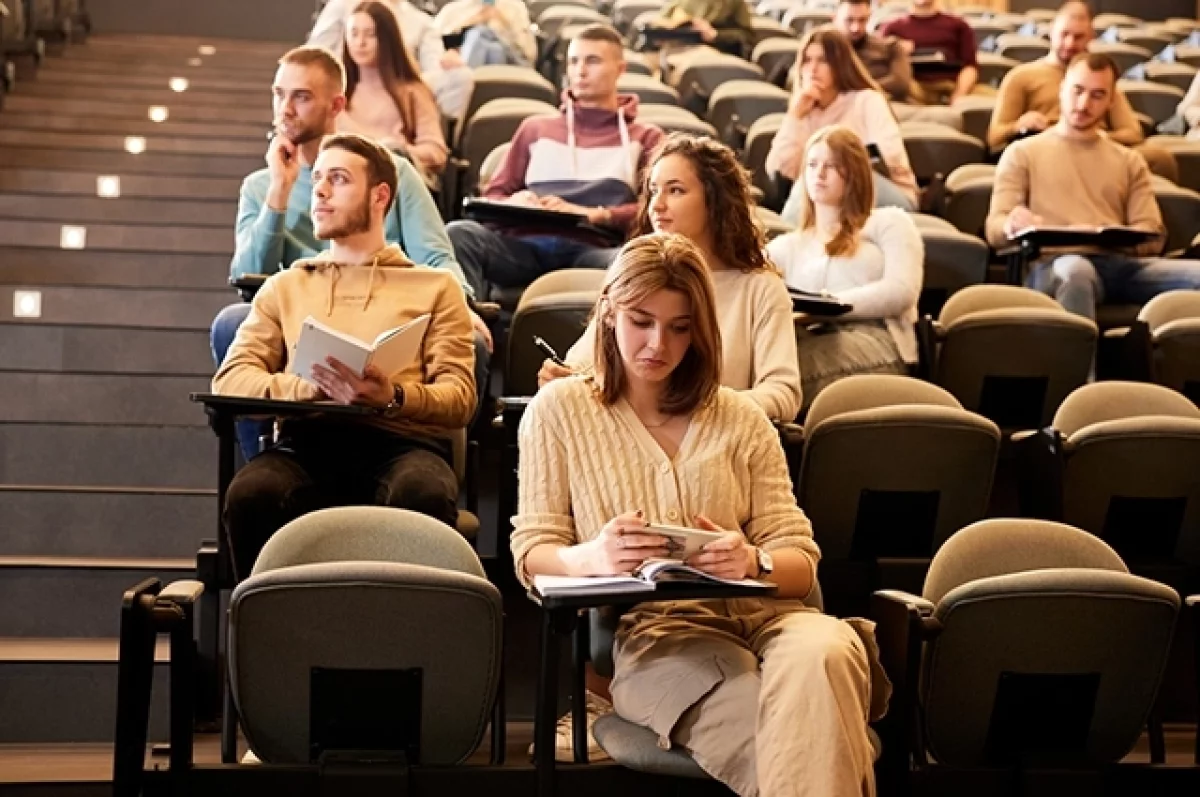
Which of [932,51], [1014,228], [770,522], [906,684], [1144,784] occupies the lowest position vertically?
[1144,784]

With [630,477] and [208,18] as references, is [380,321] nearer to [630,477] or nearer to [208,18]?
[630,477]

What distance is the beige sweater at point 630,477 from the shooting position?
2.53 meters

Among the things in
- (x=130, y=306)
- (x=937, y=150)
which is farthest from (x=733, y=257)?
(x=937, y=150)

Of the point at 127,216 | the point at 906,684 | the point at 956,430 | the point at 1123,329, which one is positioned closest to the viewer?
the point at 906,684

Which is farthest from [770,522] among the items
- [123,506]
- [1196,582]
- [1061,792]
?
[123,506]

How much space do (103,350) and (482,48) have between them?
2.65m

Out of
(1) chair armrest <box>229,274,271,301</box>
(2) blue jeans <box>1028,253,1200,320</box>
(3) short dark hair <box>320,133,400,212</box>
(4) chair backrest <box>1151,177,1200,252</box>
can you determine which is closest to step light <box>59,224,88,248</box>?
(1) chair armrest <box>229,274,271,301</box>

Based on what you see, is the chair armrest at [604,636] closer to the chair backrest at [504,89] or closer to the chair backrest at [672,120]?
the chair backrest at [672,120]

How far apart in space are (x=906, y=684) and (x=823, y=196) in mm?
1707

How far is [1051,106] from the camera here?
6.13 meters

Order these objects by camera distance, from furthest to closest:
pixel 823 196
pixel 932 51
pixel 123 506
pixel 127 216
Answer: pixel 932 51, pixel 127 216, pixel 823 196, pixel 123 506

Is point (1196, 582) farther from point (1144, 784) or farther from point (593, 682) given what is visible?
point (593, 682)

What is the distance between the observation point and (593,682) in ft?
8.78

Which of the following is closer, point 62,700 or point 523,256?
point 62,700
